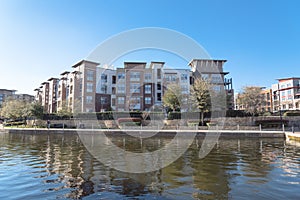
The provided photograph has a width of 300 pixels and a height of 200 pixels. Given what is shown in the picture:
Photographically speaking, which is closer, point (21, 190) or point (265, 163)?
point (21, 190)

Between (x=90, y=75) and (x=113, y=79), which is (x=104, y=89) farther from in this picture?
(x=90, y=75)

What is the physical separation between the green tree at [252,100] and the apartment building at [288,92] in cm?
3999

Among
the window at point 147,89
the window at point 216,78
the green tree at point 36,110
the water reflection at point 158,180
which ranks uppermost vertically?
the window at point 216,78

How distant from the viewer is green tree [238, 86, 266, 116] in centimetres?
3288

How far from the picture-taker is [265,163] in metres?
10.0

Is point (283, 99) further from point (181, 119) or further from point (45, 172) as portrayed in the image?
point (45, 172)

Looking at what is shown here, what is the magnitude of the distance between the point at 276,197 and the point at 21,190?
7.33m

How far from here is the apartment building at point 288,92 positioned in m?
68.6

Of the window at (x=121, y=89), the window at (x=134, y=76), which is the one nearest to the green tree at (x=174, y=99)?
the window at (x=134, y=76)

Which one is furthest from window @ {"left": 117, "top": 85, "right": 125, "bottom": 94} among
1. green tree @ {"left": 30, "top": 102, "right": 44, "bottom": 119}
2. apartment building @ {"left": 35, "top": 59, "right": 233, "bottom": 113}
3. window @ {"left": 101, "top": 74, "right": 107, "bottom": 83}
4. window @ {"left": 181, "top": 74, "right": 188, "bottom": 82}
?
green tree @ {"left": 30, "top": 102, "right": 44, "bottom": 119}

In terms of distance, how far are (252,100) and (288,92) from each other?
49004mm

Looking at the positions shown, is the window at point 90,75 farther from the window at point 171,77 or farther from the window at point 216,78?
the window at point 216,78

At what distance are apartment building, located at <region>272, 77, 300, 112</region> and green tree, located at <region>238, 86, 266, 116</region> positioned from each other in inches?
1575

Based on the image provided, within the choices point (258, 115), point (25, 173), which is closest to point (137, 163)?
point (25, 173)
